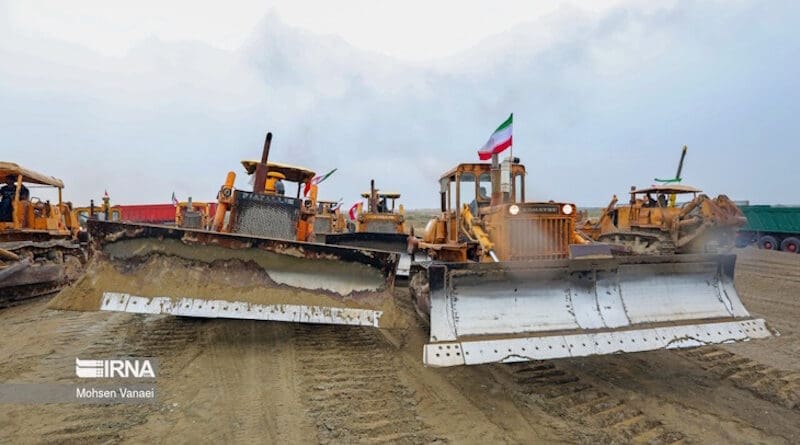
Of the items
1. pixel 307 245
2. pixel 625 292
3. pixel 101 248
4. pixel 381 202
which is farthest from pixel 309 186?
pixel 381 202

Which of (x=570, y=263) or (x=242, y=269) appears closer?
(x=570, y=263)

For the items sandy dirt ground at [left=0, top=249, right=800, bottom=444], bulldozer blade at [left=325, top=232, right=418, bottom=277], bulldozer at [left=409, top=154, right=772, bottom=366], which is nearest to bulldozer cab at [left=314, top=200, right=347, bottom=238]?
bulldozer blade at [left=325, top=232, right=418, bottom=277]

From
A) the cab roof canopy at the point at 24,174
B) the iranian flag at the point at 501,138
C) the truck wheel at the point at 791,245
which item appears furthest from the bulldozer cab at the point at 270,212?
the truck wheel at the point at 791,245

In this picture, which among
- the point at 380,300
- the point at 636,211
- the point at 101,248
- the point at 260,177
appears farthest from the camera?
the point at 636,211

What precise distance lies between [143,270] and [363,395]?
9.26 feet

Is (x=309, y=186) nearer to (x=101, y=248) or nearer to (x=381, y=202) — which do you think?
(x=101, y=248)

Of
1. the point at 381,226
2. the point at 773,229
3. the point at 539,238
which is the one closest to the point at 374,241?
the point at 381,226

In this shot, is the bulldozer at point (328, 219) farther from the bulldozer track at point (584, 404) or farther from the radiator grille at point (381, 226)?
the bulldozer track at point (584, 404)

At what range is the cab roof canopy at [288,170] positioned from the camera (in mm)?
7725

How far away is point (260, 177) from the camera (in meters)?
6.79

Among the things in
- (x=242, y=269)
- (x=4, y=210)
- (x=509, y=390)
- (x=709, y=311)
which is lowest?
(x=509, y=390)

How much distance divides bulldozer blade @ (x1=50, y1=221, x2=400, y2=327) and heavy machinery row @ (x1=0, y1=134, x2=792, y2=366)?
0.04 ft

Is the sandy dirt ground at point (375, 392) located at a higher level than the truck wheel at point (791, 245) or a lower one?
lower

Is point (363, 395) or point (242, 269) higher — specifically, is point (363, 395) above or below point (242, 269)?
below
